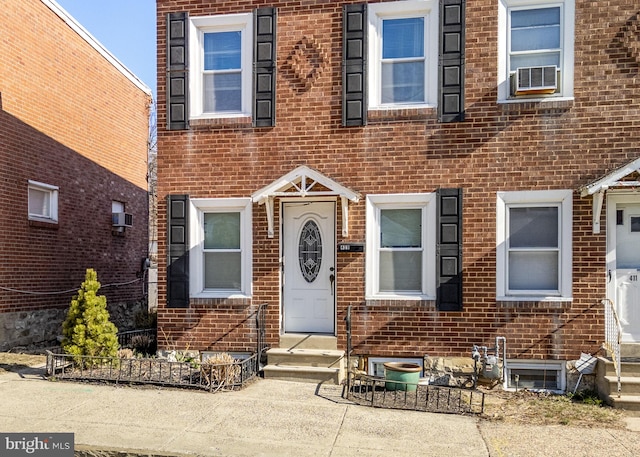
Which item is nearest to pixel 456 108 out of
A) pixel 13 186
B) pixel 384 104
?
pixel 384 104

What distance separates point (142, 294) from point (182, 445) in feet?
33.9

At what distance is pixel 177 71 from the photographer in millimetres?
9047

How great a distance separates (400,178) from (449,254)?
1.37 meters

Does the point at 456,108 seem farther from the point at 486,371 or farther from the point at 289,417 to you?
the point at 289,417

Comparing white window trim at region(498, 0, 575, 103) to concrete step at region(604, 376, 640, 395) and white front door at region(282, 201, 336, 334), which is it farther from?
concrete step at region(604, 376, 640, 395)

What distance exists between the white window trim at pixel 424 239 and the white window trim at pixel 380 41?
1419 millimetres

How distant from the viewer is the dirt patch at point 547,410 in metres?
6.71

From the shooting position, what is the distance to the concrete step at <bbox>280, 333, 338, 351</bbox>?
8516 mm

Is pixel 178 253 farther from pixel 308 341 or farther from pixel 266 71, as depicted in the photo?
pixel 266 71

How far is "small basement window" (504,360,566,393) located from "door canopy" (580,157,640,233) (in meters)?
2.26

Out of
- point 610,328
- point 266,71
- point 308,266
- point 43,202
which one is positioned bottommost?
point 610,328

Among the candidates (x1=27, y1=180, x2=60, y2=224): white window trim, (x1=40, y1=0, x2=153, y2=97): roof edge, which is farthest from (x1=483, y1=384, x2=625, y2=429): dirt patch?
(x1=40, y1=0, x2=153, y2=97): roof edge

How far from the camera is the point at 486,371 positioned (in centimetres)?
782

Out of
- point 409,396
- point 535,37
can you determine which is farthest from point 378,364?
point 535,37
